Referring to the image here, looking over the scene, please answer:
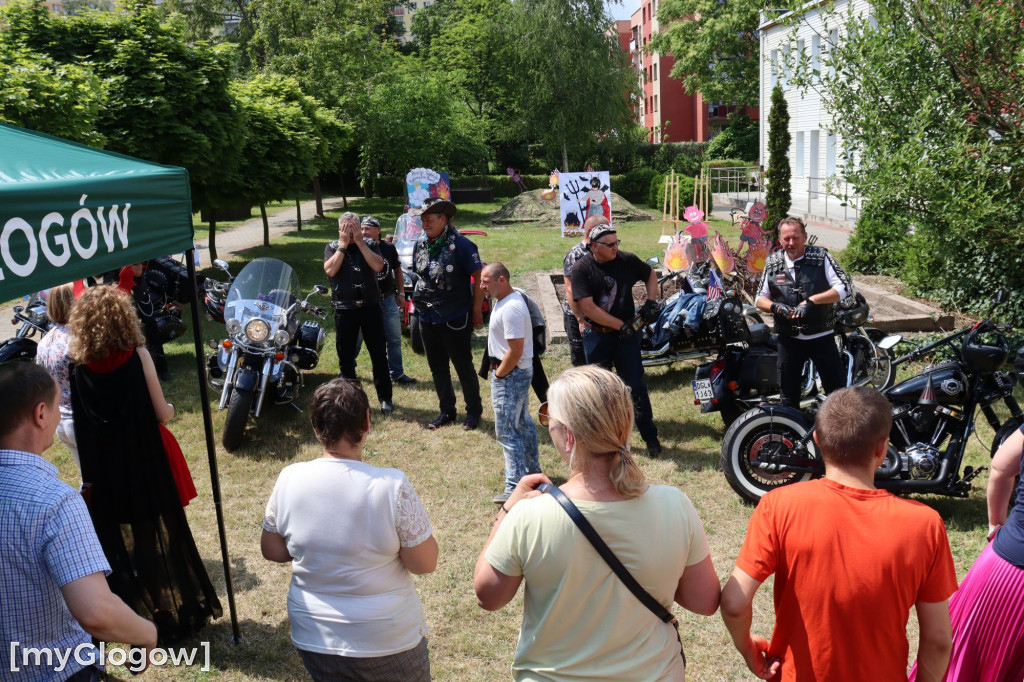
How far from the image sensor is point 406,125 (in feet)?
89.1

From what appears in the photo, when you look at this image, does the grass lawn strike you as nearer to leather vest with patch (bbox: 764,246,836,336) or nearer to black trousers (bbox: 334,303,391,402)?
black trousers (bbox: 334,303,391,402)

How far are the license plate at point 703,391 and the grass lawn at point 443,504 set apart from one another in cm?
43

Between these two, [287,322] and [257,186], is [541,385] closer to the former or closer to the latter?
[287,322]

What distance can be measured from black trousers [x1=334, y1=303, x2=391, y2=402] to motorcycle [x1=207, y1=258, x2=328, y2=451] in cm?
37

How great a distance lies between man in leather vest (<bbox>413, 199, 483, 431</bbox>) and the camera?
674 cm

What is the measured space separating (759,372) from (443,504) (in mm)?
2732

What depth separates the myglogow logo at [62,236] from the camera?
2549mm

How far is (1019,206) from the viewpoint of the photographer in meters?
7.35

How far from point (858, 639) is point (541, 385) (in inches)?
188

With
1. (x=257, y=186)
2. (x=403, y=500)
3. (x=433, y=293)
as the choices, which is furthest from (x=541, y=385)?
(x=257, y=186)

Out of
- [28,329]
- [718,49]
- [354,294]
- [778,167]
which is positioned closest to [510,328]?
[354,294]

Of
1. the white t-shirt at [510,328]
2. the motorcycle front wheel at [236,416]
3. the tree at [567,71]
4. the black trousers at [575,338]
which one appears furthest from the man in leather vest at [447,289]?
the tree at [567,71]

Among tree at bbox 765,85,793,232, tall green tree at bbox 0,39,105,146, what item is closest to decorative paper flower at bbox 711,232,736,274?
tall green tree at bbox 0,39,105,146

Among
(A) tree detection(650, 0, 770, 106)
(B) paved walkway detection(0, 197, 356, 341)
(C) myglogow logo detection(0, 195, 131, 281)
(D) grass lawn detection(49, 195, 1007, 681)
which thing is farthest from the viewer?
(A) tree detection(650, 0, 770, 106)
